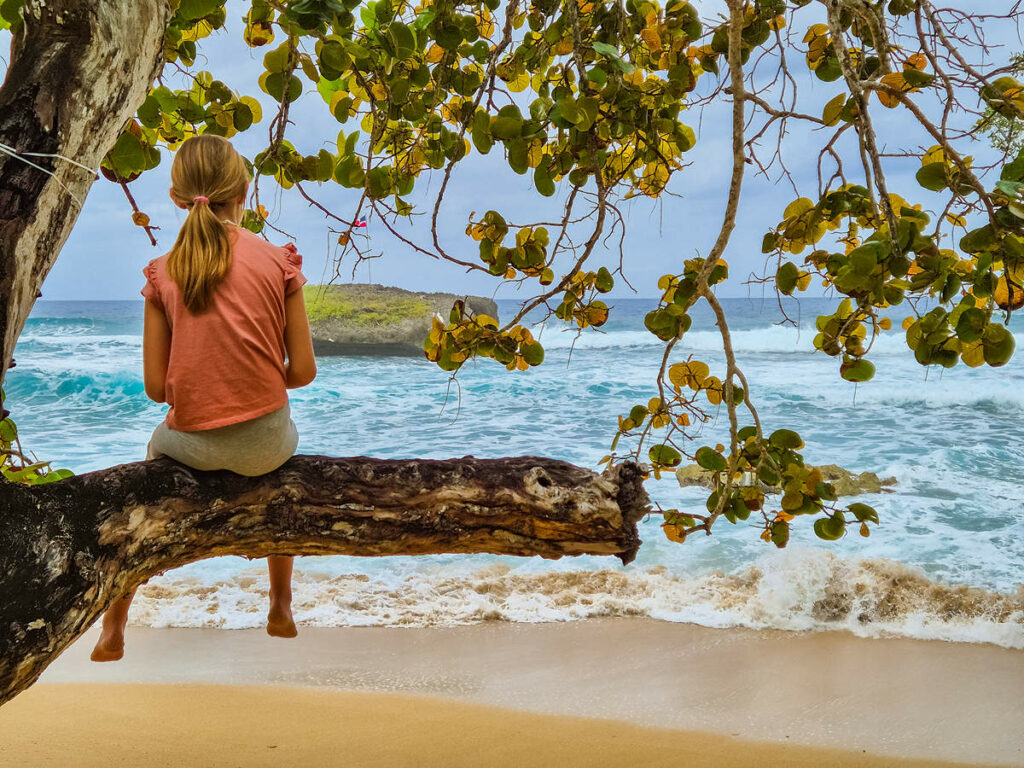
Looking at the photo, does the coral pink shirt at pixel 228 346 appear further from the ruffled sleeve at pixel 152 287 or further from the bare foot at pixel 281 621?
the bare foot at pixel 281 621

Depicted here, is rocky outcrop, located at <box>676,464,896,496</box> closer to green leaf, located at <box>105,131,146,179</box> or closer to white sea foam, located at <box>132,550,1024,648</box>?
white sea foam, located at <box>132,550,1024,648</box>

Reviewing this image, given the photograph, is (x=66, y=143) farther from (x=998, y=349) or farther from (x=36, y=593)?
(x=998, y=349)

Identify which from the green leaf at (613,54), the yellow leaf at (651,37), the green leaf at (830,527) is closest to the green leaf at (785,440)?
the green leaf at (830,527)

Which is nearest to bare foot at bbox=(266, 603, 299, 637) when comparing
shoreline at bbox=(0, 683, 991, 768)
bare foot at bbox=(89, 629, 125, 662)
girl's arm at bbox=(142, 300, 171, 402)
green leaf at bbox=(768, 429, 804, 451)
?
bare foot at bbox=(89, 629, 125, 662)

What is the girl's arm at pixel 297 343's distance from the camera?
1.78 metres

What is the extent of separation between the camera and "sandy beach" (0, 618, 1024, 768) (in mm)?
2301

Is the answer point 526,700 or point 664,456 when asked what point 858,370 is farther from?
point 526,700

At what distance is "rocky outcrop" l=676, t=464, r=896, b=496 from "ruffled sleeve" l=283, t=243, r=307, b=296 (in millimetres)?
5101

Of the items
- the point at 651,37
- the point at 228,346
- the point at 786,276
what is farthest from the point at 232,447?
the point at 651,37

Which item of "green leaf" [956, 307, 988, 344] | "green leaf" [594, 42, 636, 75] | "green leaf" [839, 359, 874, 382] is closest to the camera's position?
"green leaf" [956, 307, 988, 344]

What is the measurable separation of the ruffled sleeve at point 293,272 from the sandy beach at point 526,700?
1.26 m

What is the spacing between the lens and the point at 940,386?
39.0ft

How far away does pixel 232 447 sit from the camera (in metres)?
1.56

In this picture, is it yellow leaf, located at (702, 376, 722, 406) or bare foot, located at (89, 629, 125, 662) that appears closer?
yellow leaf, located at (702, 376, 722, 406)
